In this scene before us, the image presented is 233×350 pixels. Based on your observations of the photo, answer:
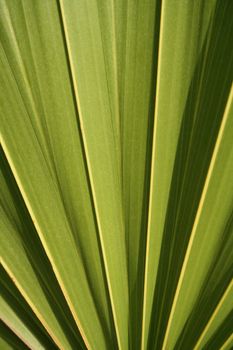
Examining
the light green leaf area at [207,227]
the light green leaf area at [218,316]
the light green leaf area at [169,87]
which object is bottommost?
the light green leaf area at [218,316]

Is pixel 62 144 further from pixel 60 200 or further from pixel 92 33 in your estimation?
pixel 92 33

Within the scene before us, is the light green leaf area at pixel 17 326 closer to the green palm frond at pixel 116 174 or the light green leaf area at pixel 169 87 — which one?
the green palm frond at pixel 116 174

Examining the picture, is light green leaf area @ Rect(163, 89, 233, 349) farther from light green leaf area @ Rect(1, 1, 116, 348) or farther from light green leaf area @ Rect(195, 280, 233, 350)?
light green leaf area @ Rect(1, 1, 116, 348)

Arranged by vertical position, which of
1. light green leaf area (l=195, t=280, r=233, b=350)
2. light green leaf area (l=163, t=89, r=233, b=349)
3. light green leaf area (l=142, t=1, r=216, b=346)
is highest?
light green leaf area (l=142, t=1, r=216, b=346)

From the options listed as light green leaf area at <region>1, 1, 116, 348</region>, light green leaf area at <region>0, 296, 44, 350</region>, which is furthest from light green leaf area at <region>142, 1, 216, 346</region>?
light green leaf area at <region>0, 296, 44, 350</region>

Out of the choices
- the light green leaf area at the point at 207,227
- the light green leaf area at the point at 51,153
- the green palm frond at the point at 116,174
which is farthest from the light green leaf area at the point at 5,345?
the light green leaf area at the point at 207,227

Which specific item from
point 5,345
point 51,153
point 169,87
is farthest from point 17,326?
point 169,87

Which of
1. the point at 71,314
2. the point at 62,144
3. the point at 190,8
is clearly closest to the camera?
the point at 190,8

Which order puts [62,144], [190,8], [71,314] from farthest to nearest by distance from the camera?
[71,314]
[62,144]
[190,8]

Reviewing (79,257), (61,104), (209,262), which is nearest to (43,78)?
(61,104)
